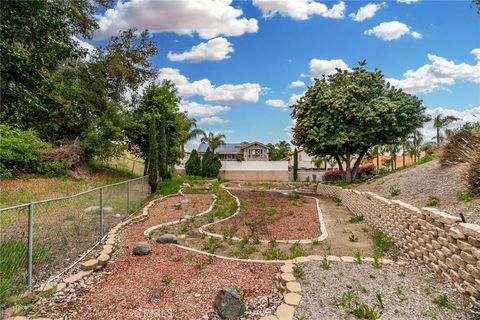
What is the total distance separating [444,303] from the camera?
345cm

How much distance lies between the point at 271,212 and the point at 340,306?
258 inches

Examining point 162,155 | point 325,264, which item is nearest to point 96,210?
point 325,264

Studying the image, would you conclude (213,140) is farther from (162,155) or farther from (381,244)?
(381,244)

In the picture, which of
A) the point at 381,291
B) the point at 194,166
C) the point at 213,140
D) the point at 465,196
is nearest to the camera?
the point at 381,291

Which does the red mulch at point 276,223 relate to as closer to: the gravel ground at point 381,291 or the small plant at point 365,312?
the gravel ground at point 381,291

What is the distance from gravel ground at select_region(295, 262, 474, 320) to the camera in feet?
10.8

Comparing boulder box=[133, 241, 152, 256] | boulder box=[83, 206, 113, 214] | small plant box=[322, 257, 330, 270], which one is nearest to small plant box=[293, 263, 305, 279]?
small plant box=[322, 257, 330, 270]

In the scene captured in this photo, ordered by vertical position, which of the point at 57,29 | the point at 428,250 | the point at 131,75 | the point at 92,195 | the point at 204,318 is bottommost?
the point at 204,318

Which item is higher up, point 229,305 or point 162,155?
point 162,155

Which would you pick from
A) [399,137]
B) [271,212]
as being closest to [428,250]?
[271,212]

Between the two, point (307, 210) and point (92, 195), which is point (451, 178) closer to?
point (307, 210)

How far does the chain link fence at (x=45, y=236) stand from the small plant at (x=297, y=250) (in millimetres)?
3968

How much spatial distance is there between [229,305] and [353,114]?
1464 centimetres

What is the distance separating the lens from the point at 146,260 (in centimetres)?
539
